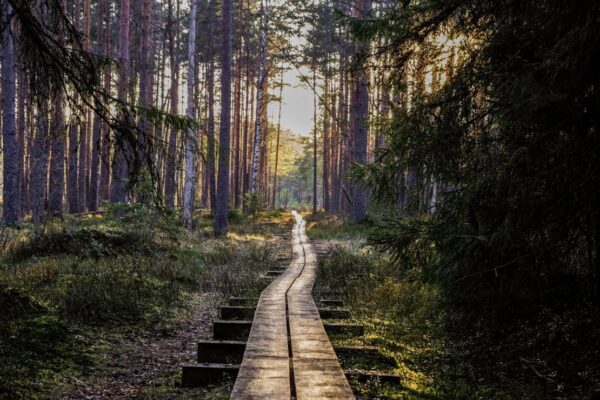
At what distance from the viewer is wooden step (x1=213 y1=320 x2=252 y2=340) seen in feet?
20.3

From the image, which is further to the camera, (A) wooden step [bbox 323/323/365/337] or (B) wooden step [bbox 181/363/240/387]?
(A) wooden step [bbox 323/323/365/337]

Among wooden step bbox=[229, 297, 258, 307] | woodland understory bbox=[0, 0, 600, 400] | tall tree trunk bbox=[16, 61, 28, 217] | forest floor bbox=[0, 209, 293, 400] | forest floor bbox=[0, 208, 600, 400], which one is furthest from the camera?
tall tree trunk bbox=[16, 61, 28, 217]

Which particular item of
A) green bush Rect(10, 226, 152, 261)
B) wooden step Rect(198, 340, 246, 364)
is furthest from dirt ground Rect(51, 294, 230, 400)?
green bush Rect(10, 226, 152, 261)

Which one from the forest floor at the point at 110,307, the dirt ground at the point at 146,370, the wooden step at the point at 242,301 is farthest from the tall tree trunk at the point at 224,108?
the dirt ground at the point at 146,370

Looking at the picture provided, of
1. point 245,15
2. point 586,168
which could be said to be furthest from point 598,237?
point 245,15

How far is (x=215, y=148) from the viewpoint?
21.9 feet

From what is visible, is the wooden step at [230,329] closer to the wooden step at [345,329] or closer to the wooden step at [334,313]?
the wooden step at [345,329]

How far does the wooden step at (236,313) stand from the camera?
23.4 ft

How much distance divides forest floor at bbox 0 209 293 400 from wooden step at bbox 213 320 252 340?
17.4 inches

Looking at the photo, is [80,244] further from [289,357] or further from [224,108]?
[224,108]

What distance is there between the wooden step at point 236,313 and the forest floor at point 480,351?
5.50 feet

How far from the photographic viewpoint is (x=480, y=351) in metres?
5.37

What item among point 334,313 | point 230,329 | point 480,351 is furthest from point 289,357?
point 334,313

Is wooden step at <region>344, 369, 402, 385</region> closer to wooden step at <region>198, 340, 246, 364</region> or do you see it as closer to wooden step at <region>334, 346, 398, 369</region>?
wooden step at <region>334, 346, 398, 369</region>
